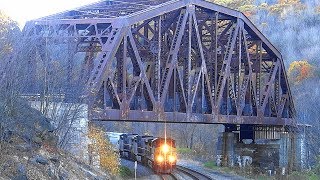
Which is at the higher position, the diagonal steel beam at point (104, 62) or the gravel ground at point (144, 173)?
the diagonal steel beam at point (104, 62)

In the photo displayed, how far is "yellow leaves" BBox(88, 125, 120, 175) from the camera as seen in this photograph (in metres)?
23.9

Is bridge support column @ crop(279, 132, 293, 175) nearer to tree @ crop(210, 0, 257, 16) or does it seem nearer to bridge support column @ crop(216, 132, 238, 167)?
bridge support column @ crop(216, 132, 238, 167)

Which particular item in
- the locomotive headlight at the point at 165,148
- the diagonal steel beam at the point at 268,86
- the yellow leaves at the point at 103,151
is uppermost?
the diagonal steel beam at the point at 268,86

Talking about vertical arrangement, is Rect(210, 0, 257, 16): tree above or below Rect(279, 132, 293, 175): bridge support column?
above

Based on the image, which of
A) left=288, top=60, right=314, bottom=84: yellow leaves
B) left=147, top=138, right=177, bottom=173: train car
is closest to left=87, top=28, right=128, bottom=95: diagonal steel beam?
left=147, top=138, right=177, bottom=173: train car

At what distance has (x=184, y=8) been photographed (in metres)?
29.5

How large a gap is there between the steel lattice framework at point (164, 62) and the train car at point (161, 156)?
4.71 meters

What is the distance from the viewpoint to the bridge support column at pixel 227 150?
44250 mm

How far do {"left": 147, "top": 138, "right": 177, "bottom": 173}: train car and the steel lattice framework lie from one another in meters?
4.71

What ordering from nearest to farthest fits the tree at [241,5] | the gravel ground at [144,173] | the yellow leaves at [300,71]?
1. the gravel ground at [144,173]
2. the yellow leaves at [300,71]
3. the tree at [241,5]

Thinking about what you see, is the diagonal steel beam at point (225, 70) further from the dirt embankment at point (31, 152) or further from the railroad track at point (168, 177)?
the dirt embankment at point (31, 152)

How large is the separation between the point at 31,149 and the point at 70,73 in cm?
656

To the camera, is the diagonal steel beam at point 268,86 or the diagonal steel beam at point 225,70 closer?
the diagonal steel beam at point 225,70

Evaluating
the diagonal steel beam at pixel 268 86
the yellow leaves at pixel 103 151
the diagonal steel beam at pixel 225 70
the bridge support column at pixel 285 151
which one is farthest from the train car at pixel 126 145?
the yellow leaves at pixel 103 151
